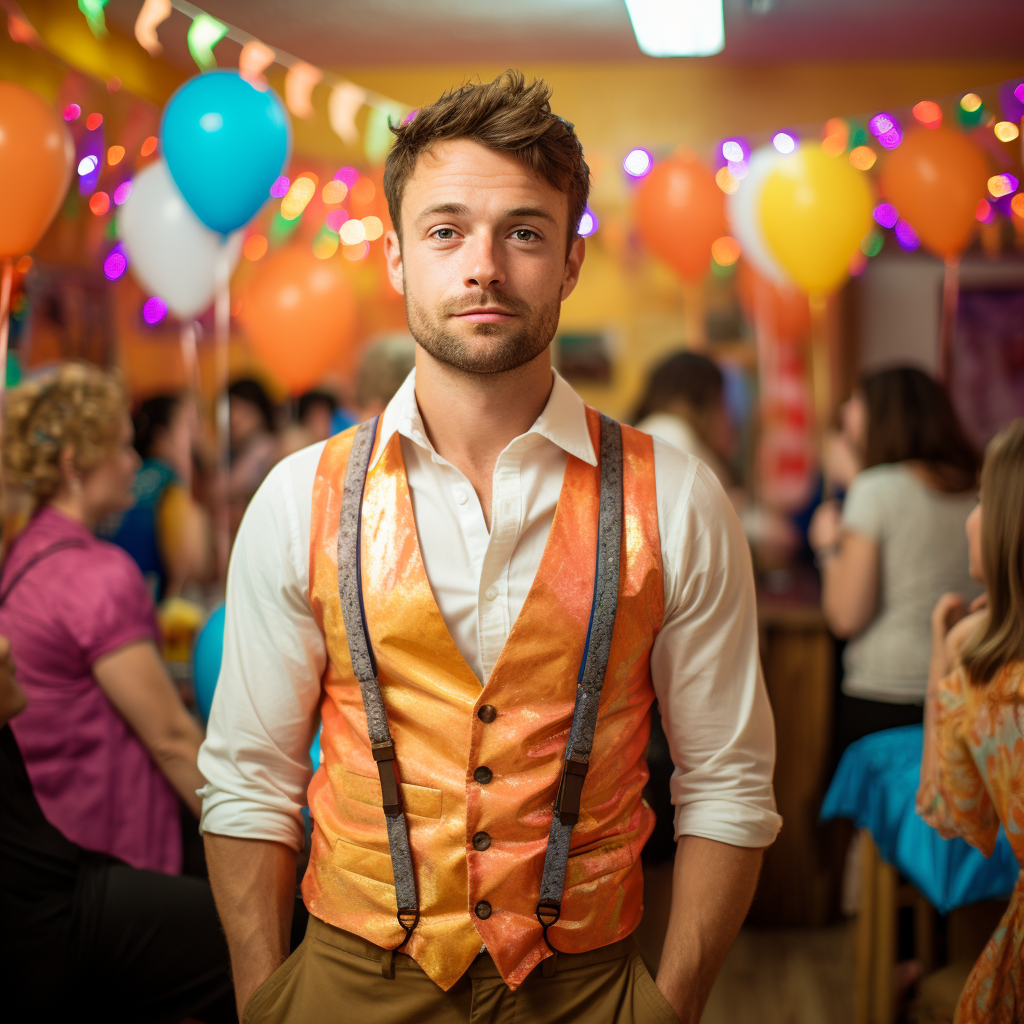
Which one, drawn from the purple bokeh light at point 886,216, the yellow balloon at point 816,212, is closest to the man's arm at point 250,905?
the yellow balloon at point 816,212

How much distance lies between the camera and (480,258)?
3.43 ft

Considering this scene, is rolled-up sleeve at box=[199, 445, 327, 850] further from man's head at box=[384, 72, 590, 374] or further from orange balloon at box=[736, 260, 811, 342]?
orange balloon at box=[736, 260, 811, 342]

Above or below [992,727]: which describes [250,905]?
below

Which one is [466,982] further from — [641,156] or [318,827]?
[641,156]

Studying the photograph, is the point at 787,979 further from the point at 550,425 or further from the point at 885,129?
the point at 885,129

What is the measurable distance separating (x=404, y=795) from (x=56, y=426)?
1207 mm

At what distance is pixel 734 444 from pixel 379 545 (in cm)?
398

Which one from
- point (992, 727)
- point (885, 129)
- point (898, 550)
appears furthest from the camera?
point (885, 129)

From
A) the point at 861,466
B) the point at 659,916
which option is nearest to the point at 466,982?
the point at 659,916

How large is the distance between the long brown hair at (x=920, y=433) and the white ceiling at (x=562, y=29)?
2.08m

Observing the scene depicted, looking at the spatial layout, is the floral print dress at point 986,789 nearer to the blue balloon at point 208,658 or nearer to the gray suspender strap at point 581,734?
the gray suspender strap at point 581,734

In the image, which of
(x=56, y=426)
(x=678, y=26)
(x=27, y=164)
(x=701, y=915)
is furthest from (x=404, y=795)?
(x=678, y=26)

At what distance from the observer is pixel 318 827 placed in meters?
1.14

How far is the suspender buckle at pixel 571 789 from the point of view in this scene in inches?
40.6
